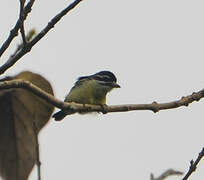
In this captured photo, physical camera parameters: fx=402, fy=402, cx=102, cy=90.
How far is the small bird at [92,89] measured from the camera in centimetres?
587

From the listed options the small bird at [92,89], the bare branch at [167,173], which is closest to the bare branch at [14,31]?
the bare branch at [167,173]

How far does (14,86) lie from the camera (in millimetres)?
1846

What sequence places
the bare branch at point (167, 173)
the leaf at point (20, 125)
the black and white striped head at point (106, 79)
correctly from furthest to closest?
the black and white striped head at point (106, 79), the bare branch at point (167, 173), the leaf at point (20, 125)

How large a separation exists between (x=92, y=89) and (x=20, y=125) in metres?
4.42

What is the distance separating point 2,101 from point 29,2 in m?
0.58

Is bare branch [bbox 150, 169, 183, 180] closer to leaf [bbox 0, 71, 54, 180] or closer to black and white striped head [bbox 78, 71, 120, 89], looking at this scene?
leaf [bbox 0, 71, 54, 180]

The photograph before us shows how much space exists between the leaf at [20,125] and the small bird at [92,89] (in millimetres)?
3764

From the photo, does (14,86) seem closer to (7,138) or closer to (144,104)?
(7,138)

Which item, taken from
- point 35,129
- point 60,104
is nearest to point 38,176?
point 35,129

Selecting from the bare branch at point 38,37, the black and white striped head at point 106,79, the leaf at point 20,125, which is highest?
the black and white striped head at point 106,79

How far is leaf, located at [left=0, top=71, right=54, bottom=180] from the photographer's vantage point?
4.81 ft

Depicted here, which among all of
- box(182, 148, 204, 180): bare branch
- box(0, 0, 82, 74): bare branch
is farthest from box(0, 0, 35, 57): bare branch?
box(182, 148, 204, 180): bare branch

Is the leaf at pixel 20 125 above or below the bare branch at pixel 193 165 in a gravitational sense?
above

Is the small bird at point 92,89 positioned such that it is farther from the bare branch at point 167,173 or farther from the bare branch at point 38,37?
the bare branch at point 167,173
